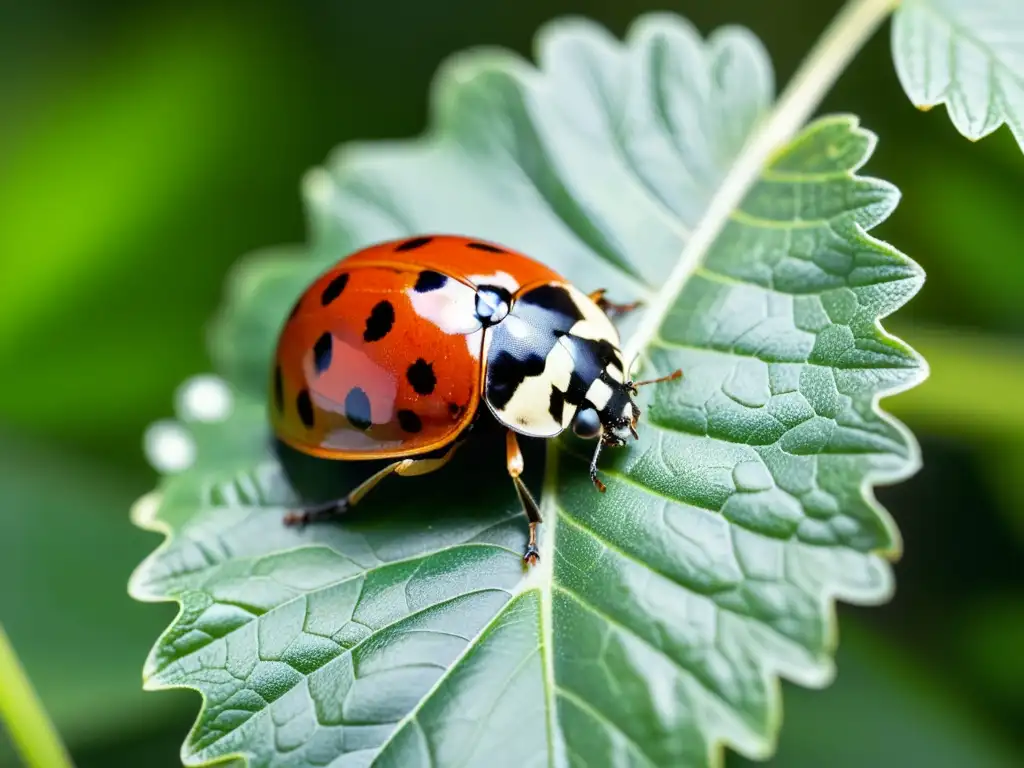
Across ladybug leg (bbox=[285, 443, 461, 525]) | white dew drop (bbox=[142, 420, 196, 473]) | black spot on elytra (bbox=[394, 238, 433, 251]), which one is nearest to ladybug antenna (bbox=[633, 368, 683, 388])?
ladybug leg (bbox=[285, 443, 461, 525])

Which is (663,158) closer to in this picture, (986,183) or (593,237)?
(593,237)

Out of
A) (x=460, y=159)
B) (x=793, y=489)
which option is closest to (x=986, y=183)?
(x=460, y=159)

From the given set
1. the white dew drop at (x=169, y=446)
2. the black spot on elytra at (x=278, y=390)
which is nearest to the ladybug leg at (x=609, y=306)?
the black spot on elytra at (x=278, y=390)

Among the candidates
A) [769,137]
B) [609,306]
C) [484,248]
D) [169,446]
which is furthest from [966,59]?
[169,446]

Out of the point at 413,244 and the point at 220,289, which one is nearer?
the point at 413,244

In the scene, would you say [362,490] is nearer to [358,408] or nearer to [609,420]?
[358,408]
